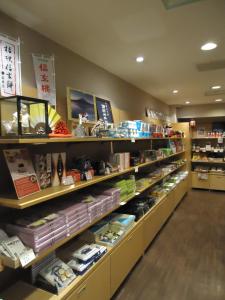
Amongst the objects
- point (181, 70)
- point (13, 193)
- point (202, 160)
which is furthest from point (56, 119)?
point (202, 160)

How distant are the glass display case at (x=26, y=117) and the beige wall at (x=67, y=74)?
0.29 m

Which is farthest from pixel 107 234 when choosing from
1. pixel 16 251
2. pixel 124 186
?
pixel 16 251

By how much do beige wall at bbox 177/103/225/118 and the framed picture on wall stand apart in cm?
486

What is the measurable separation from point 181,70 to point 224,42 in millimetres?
895

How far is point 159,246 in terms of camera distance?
3250mm

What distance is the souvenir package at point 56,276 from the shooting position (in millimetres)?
1580

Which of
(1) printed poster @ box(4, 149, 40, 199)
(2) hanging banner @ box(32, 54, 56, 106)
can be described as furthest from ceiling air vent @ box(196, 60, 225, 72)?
(1) printed poster @ box(4, 149, 40, 199)

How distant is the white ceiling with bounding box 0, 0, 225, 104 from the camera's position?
65.1 inches

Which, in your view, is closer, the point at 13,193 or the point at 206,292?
the point at 13,193

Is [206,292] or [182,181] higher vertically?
[182,181]

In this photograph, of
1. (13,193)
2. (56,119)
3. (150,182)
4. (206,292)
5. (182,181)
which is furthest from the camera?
(182,181)

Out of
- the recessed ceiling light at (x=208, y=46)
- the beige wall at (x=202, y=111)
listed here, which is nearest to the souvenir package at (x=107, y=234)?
the recessed ceiling light at (x=208, y=46)

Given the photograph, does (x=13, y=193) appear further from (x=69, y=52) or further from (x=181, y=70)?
(x=181, y=70)

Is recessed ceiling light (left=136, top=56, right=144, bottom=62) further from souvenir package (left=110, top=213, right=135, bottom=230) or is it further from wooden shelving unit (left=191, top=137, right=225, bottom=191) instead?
wooden shelving unit (left=191, top=137, right=225, bottom=191)
